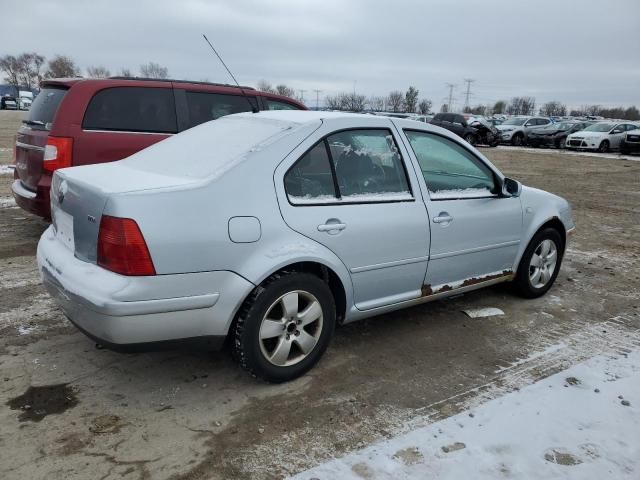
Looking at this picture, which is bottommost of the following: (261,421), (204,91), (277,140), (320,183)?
(261,421)

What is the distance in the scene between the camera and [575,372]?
3.44 meters

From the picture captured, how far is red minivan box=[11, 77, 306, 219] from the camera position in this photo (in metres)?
5.15

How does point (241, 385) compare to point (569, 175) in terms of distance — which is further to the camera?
point (569, 175)

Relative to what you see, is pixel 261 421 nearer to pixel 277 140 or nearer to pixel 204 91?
pixel 277 140

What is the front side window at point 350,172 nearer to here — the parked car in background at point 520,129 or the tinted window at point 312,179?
the tinted window at point 312,179

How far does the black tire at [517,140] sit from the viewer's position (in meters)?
29.1

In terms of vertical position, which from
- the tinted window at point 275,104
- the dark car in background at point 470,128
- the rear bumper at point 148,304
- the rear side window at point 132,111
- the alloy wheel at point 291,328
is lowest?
the alloy wheel at point 291,328

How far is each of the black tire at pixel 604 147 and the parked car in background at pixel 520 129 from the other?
3546mm

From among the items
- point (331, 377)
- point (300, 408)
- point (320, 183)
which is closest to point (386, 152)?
point (320, 183)

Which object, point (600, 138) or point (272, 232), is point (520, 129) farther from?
point (272, 232)

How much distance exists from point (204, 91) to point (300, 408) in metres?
4.31

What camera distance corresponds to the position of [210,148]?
11.0ft

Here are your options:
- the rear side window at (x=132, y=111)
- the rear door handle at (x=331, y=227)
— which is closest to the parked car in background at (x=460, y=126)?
the rear side window at (x=132, y=111)

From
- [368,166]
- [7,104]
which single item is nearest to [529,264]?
[368,166]
